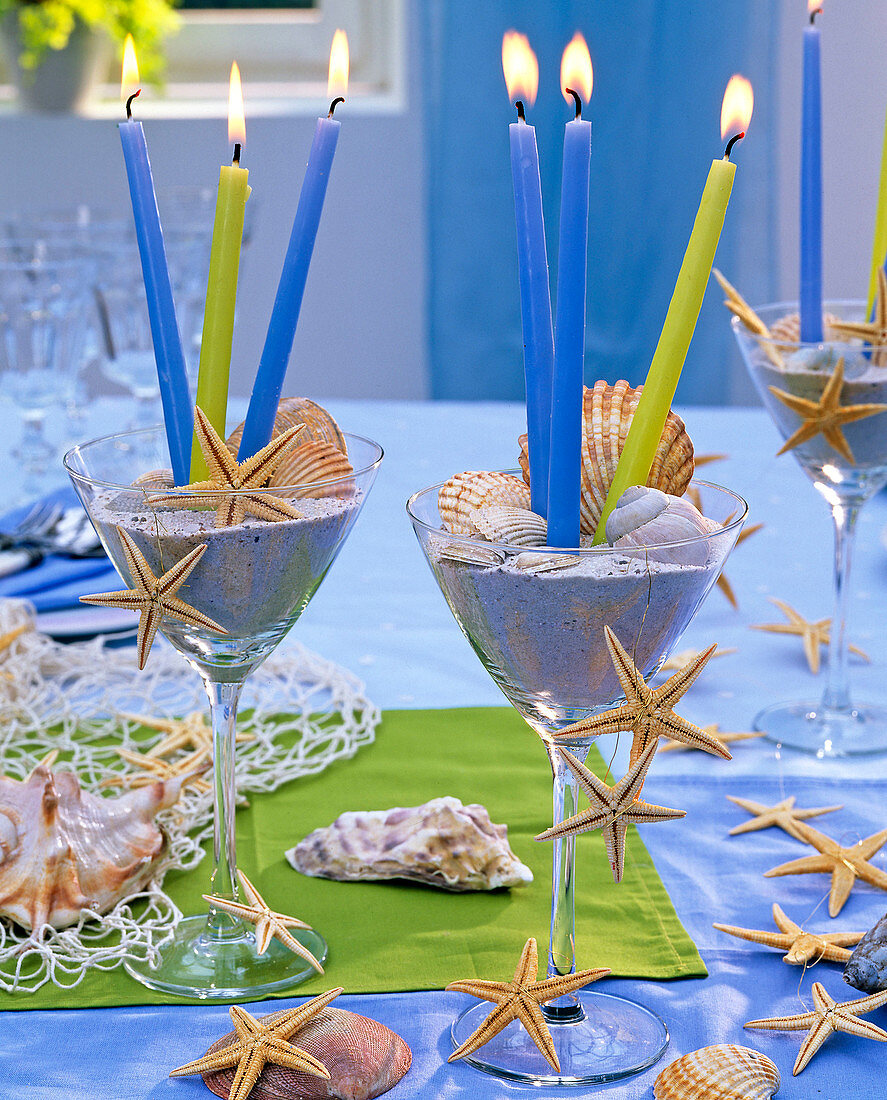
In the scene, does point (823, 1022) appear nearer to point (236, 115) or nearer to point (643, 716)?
point (643, 716)

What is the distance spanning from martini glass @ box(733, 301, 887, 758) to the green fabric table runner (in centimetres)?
18

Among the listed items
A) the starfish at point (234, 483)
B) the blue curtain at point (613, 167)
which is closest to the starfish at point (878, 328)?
the starfish at point (234, 483)

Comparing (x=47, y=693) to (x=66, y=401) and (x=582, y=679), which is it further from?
(x=66, y=401)

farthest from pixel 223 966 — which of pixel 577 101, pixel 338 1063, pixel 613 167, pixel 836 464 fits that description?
pixel 613 167

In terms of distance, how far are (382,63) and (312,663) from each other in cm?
244

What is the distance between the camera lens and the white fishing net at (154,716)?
810 mm

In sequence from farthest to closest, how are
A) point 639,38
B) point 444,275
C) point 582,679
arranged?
1. point 444,275
2. point 639,38
3. point 582,679

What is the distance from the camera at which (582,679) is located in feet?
1.86

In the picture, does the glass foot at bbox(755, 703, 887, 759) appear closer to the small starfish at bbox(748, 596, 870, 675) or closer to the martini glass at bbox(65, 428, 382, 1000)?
the small starfish at bbox(748, 596, 870, 675)

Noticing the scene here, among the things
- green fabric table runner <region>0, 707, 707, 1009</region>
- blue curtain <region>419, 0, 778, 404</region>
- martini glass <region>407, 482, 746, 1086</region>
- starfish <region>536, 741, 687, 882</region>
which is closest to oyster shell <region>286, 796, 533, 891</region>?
green fabric table runner <region>0, 707, 707, 1009</region>

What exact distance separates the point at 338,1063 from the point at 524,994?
10 cm

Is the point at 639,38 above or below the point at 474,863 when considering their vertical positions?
above

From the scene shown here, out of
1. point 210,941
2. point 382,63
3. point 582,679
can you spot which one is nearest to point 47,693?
point 210,941

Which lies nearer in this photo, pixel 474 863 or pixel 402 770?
pixel 474 863
